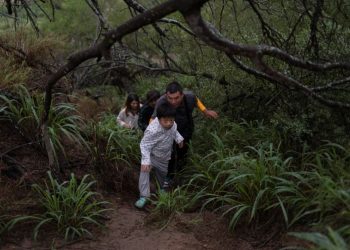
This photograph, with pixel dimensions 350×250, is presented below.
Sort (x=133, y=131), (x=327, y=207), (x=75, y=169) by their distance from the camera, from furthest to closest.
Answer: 1. (x=133, y=131)
2. (x=75, y=169)
3. (x=327, y=207)

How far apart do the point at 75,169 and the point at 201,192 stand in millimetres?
1615

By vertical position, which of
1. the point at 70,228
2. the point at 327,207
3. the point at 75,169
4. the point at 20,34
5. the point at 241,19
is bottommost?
the point at 70,228

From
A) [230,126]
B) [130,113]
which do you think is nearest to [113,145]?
[130,113]

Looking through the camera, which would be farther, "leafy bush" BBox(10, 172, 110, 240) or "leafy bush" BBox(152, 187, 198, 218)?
"leafy bush" BBox(152, 187, 198, 218)

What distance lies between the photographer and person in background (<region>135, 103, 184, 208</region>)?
5.64m

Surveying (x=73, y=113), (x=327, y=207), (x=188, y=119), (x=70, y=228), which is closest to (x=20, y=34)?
(x=73, y=113)

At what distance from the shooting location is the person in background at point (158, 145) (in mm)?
5637

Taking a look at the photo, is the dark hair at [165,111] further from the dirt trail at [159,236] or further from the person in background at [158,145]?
the dirt trail at [159,236]

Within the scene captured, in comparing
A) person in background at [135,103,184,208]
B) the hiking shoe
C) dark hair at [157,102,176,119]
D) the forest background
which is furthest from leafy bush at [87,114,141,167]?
dark hair at [157,102,176,119]

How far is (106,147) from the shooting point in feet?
20.4

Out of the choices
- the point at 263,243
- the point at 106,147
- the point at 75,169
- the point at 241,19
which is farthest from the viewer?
the point at 241,19

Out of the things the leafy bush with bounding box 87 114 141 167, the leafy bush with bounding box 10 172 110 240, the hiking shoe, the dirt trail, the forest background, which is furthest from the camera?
the leafy bush with bounding box 87 114 141 167

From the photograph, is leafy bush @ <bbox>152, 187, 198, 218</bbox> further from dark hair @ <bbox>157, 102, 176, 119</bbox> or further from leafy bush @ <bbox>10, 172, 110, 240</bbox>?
dark hair @ <bbox>157, 102, 176, 119</bbox>

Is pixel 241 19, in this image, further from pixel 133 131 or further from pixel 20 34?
pixel 20 34
